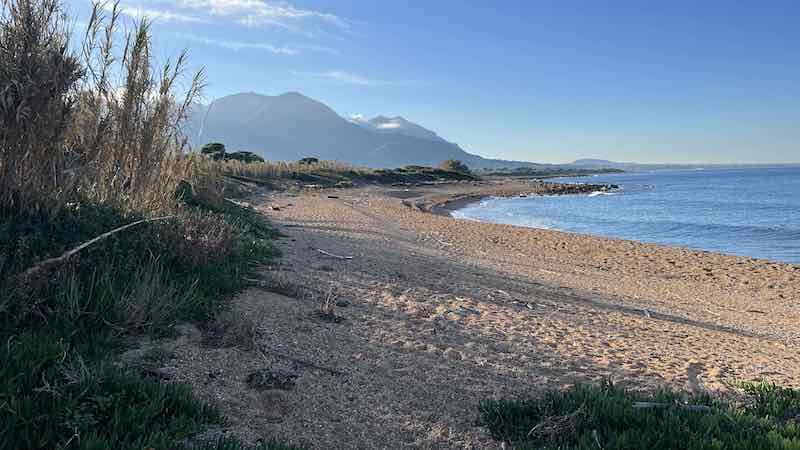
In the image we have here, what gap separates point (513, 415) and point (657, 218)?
92.6 ft

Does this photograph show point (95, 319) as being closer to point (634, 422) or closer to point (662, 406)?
point (634, 422)

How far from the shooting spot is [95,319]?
3697mm

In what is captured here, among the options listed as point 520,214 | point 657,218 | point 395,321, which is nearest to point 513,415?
point 395,321

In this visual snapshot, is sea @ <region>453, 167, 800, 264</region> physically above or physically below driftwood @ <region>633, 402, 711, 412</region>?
below

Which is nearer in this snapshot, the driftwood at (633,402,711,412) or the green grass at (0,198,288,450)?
the green grass at (0,198,288,450)

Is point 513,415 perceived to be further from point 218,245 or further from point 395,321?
point 218,245

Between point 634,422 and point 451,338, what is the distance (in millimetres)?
2386

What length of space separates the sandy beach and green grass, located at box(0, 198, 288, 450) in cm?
39

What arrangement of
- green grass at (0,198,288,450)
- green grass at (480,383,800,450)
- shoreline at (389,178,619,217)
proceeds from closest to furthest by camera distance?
green grass at (0,198,288,450)
green grass at (480,383,800,450)
shoreline at (389,178,619,217)

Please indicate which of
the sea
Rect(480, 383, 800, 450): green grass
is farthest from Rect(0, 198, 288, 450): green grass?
the sea

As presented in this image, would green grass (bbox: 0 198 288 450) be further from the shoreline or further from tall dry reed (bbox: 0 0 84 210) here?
the shoreline

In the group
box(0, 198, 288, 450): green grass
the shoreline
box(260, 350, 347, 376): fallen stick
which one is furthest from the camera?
the shoreline

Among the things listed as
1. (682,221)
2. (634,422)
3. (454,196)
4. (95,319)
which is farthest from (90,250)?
(454,196)

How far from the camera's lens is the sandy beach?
11.3 feet
